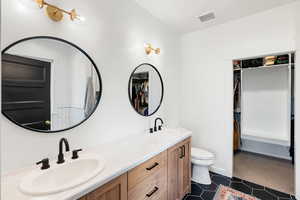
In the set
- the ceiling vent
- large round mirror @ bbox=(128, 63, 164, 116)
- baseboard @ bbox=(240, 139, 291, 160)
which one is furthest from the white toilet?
the ceiling vent

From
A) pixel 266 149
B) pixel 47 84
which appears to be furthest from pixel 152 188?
pixel 266 149

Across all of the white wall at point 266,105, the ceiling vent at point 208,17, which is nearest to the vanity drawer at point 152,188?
the ceiling vent at point 208,17

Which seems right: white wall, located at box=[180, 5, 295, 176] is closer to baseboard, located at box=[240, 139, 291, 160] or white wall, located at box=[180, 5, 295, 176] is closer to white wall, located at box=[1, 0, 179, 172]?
white wall, located at box=[1, 0, 179, 172]

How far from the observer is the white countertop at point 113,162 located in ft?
2.60

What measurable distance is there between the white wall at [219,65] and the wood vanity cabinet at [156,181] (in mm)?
883

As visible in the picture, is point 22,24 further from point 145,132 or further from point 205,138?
point 205,138

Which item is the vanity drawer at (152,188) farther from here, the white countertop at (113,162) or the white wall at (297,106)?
the white wall at (297,106)

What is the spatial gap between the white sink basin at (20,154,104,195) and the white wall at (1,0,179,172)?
0.20 meters

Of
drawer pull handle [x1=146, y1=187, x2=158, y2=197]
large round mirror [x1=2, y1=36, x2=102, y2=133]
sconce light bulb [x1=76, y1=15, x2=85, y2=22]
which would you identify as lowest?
drawer pull handle [x1=146, y1=187, x2=158, y2=197]

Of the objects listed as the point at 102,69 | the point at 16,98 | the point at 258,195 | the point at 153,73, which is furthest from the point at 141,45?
the point at 258,195

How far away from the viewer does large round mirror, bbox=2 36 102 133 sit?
1.04m

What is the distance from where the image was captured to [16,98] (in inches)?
41.4

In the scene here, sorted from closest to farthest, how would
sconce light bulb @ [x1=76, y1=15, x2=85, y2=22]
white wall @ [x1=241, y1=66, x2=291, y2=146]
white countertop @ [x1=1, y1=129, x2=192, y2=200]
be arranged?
white countertop @ [x1=1, y1=129, x2=192, y2=200]
sconce light bulb @ [x1=76, y1=15, x2=85, y2=22]
white wall @ [x1=241, y1=66, x2=291, y2=146]

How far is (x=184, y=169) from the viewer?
6.37 feet
